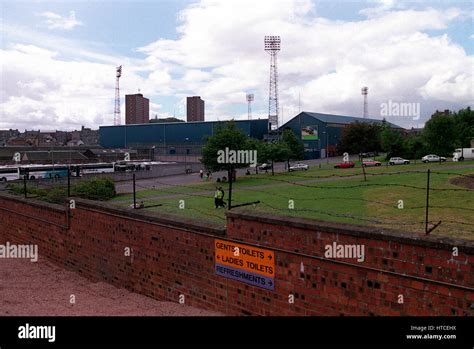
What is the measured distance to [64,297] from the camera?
10305 mm

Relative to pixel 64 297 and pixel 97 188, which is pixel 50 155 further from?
pixel 64 297

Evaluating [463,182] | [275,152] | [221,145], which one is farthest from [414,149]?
[463,182]

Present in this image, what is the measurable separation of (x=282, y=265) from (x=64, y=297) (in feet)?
19.8

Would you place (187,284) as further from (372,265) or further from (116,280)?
(372,265)

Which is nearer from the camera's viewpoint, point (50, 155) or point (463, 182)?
point (463, 182)

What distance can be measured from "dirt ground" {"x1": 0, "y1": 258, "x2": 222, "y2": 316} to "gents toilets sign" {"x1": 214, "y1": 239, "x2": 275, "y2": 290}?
42.8 inches

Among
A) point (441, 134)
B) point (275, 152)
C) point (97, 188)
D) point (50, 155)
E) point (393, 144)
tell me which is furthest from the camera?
point (50, 155)

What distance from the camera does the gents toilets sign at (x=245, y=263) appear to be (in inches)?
296

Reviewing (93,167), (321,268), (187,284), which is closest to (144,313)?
(187,284)

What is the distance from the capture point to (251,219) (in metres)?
7.79

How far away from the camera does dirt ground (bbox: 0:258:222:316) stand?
8.84 metres

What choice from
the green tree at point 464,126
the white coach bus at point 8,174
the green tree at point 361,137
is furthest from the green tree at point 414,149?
the white coach bus at point 8,174

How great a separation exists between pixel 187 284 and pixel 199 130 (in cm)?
8679

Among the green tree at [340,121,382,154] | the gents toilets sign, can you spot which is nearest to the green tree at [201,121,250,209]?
the green tree at [340,121,382,154]
